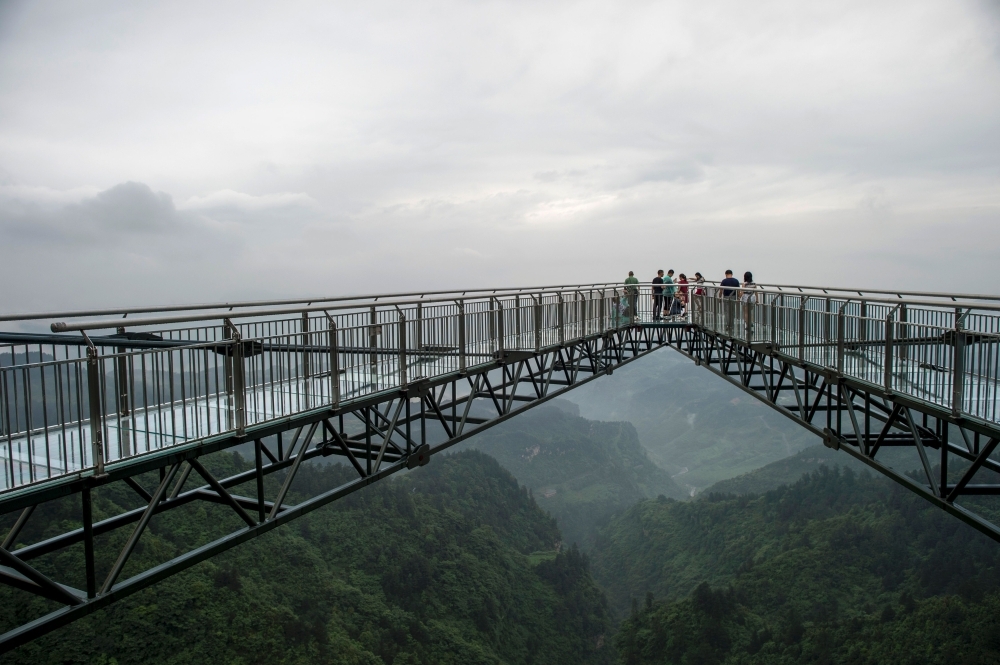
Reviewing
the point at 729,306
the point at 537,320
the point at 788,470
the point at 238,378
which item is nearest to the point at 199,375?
the point at 238,378

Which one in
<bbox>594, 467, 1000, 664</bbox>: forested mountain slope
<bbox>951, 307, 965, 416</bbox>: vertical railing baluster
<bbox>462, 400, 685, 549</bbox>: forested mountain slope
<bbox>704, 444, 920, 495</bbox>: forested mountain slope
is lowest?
<bbox>462, 400, 685, 549</bbox>: forested mountain slope

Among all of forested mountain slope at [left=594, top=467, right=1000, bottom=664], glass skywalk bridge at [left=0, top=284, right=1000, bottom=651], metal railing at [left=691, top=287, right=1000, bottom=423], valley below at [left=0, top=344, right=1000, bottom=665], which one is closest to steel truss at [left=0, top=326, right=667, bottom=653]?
glass skywalk bridge at [left=0, top=284, right=1000, bottom=651]

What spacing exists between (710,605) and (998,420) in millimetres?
66657

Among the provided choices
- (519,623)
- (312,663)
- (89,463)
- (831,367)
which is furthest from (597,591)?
(89,463)

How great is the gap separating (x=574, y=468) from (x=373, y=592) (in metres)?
115

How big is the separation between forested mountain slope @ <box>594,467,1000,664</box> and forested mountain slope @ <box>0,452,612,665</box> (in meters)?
12.4

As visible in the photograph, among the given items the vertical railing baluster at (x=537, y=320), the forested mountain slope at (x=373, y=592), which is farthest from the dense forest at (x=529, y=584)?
the vertical railing baluster at (x=537, y=320)

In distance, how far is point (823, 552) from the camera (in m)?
73.9

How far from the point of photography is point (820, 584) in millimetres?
69125

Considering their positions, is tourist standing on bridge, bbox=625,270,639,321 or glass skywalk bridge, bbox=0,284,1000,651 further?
tourist standing on bridge, bbox=625,270,639,321

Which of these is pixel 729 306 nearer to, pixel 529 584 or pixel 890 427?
pixel 890 427

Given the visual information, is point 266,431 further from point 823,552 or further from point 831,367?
point 823,552

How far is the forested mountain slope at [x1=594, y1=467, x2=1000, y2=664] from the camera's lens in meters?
53.8

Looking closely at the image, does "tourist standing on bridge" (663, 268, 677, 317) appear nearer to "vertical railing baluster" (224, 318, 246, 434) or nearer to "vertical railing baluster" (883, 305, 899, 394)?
"vertical railing baluster" (883, 305, 899, 394)
